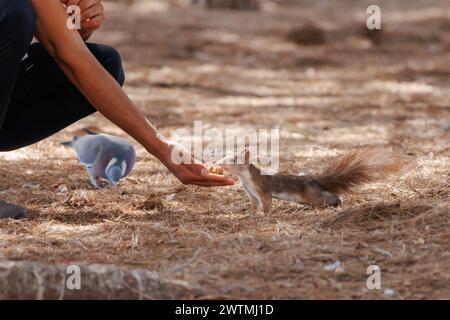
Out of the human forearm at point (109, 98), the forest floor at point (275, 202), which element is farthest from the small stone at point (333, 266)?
the human forearm at point (109, 98)

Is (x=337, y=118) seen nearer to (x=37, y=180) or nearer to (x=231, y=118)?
(x=231, y=118)

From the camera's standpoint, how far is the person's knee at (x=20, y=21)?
12.6 feet

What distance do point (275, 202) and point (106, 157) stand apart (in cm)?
97

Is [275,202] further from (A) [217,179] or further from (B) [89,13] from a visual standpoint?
(B) [89,13]

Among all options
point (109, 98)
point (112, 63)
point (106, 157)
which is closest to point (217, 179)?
point (109, 98)

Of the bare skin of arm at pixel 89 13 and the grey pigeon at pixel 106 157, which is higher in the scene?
the bare skin of arm at pixel 89 13

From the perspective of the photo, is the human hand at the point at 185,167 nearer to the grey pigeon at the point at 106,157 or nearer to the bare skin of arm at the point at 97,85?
the bare skin of arm at the point at 97,85

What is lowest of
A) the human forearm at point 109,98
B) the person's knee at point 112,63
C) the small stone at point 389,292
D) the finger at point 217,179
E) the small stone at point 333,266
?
the small stone at point 389,292

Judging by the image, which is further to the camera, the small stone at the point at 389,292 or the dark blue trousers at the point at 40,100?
the dark blue trousers at the point at 40,100

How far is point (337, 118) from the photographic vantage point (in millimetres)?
7176

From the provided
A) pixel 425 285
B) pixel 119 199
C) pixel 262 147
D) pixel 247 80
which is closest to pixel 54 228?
pixel 119 199

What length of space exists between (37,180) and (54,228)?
3.64 ft

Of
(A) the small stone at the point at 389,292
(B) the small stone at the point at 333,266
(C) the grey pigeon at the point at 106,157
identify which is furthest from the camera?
(C) the grey pigeon at the point at 106,157

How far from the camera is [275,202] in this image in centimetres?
462
